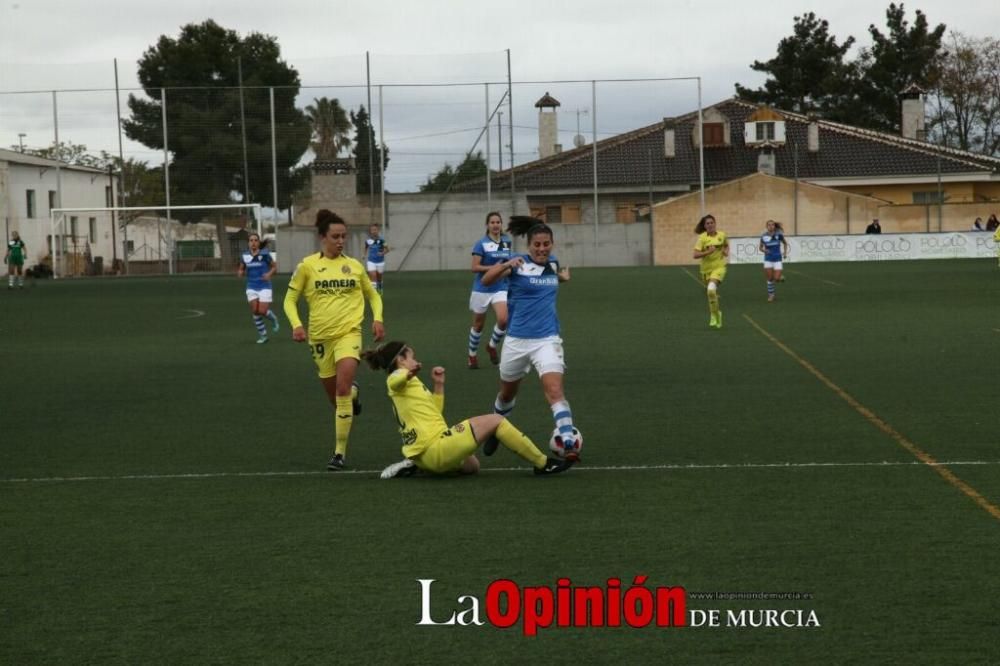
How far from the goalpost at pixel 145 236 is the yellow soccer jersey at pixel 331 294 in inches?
1773

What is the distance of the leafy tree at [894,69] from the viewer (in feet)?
305

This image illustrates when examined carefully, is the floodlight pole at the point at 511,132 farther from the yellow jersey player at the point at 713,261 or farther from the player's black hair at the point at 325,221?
the player's black hair at the point at 325,221

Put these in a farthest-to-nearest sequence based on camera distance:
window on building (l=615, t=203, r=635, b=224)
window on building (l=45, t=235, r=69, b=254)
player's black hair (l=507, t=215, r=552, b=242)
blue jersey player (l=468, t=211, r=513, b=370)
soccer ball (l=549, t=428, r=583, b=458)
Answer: window on building (l=615, t=203, r=635, b=224) → window on building (l=45, t=235, r=69, b=254) → blue jersey player (l=468, t=211, r=513, b=370) → player's black hair (l=507, t=215, r=552, b=242) → soccer ball (l=549, t=428, r=583, b=458)

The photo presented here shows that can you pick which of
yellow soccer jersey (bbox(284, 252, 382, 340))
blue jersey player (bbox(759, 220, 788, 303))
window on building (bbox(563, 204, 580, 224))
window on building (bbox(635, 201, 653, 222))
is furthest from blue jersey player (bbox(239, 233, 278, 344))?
window on building (bbox(563, 204, 580, 224))

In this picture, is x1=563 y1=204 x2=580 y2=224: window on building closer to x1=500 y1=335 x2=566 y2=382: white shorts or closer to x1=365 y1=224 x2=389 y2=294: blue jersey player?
x1=365 y1=224 x2=389 y2=294: blue jersey player

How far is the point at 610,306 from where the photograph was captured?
30.5 metres

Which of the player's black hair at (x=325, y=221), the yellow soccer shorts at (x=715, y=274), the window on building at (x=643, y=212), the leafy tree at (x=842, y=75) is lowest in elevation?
the yellow soccer shorts at (x=715, y=274)

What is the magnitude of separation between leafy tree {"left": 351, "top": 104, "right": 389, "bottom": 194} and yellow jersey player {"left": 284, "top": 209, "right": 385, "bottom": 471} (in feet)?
155

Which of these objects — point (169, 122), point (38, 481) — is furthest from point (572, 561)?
point (169, 122)

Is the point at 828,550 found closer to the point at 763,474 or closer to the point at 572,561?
the point at 572,561

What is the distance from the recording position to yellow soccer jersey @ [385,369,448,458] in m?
9.51

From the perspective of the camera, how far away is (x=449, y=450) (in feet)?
30.9

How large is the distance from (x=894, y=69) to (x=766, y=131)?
2284 cm

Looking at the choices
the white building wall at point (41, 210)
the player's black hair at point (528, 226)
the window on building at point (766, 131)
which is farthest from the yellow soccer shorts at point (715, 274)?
the window on building at point (766, 131)
